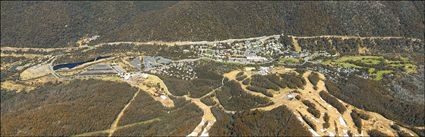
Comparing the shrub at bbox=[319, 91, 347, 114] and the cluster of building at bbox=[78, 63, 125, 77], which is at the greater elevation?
the cluster of building at bbox=[78, 63, 125, 77]

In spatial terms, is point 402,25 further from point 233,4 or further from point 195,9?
point 195,9

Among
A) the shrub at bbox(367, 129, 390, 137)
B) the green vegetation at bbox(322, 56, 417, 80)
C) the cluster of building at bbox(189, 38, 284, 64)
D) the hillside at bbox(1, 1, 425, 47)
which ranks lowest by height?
the shrub at bbox(367, 129, 390, 137)

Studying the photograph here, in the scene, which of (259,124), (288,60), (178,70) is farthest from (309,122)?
(178,70)

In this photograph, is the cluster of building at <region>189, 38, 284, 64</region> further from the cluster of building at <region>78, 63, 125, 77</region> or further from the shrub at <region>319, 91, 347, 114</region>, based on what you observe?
the shrub at <region>319, 91, 347, 114</region>

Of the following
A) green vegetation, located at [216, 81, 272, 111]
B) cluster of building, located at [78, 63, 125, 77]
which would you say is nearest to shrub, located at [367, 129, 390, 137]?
green vegetation, located at [216, 81, 272, 111]

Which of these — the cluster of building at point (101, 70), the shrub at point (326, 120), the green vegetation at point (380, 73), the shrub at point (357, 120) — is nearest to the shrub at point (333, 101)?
the shrub at point (357, 120)

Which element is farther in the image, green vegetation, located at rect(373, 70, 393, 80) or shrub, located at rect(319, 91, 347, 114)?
green vegetation, located at rect(373, 70, 393, 80)

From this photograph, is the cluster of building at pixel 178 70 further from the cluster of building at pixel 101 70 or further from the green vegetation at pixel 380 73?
the green vegetation at pixel 380 73
